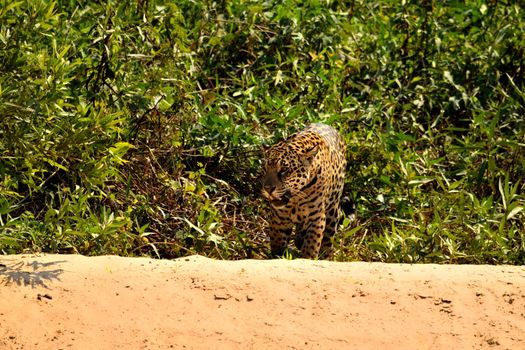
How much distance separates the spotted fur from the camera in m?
7.66

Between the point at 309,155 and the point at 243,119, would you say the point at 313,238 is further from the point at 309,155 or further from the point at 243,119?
the point at 243,119

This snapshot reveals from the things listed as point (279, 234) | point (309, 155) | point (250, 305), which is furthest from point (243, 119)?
point (250, 305)

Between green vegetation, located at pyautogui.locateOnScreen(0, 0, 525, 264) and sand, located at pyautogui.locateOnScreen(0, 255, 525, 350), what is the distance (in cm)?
95

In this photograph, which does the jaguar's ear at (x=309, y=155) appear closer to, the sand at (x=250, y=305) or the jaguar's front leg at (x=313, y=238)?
the jaguar's front leg at (x=313, y=238)

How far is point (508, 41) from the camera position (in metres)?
10.1

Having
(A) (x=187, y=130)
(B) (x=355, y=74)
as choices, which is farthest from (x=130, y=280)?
(B) (x=355, y=74)

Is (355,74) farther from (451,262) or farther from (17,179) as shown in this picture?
(17,179)

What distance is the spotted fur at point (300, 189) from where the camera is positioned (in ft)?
25.1

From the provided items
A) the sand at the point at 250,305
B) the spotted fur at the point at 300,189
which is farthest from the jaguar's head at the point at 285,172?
the sand at the point at 250,305

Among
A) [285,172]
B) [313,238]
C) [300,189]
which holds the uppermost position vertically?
[285,172]

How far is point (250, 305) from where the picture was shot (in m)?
5.74

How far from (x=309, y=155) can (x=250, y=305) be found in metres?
2.20

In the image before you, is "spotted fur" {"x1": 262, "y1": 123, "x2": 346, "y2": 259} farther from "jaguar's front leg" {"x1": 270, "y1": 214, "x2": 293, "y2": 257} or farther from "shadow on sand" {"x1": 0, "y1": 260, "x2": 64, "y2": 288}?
"shadow on sand" {"x1": 0, "y1": 260, "x2": 64, "y2": 288}

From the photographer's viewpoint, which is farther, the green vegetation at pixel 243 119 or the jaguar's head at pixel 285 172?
the jaguar's head at pixel 285 172
